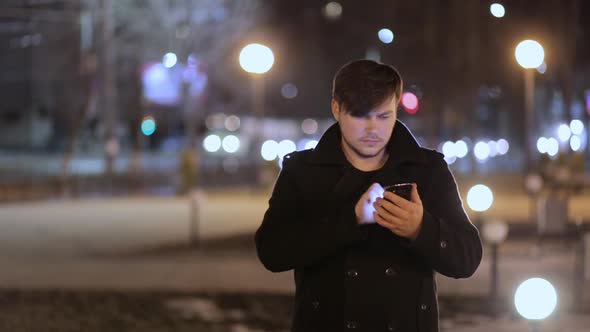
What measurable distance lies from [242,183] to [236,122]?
1002 inches

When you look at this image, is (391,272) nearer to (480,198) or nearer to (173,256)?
Result: (480,198)

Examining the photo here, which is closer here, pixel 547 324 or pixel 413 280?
pixel 413 280

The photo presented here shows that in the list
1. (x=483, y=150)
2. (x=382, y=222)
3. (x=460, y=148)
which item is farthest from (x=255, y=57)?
(x=483, y=150)

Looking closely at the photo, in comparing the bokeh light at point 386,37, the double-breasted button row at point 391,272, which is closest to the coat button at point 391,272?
the double-breasted button row at point 391,272

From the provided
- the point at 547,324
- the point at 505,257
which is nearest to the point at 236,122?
the point at 505,257

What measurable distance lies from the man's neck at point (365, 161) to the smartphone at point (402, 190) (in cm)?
24

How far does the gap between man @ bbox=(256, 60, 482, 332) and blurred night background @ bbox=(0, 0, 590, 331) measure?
4.51ft

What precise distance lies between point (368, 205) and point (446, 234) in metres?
0.26

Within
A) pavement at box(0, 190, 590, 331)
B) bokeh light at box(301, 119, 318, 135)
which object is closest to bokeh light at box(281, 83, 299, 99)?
bokeh light at box(301, 119, 318, 135)

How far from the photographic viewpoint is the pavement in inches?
440

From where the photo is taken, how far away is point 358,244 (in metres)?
2.94

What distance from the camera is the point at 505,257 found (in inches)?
579

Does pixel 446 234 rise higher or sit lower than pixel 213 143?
higher

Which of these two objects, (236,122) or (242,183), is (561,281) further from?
(236,122)
